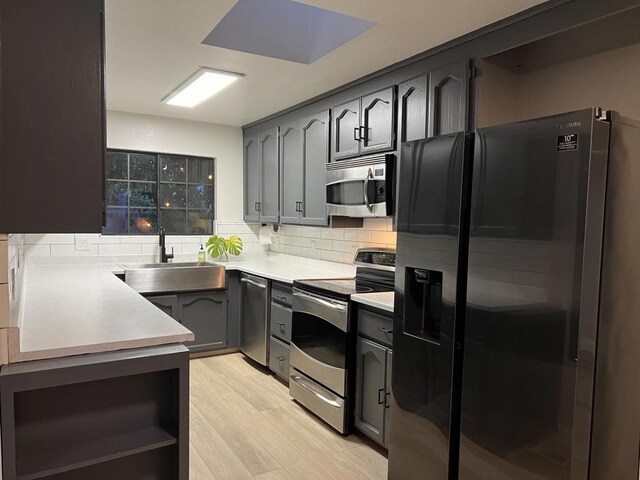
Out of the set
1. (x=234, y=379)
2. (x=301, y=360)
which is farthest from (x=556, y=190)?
(x=234, y=379)

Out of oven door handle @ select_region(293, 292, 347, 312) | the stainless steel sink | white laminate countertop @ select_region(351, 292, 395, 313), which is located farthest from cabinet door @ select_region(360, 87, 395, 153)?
the stainless steel sink

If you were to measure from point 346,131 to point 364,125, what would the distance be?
0.83ft

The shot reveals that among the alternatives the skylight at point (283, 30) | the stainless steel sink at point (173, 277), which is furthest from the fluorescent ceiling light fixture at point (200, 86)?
the stainless steel sink at point (173, 277)

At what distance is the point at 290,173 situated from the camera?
400 cm

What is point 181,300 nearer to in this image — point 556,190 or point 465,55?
point 465,55

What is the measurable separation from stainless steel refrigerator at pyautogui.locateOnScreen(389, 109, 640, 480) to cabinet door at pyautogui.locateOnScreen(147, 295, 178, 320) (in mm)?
2407

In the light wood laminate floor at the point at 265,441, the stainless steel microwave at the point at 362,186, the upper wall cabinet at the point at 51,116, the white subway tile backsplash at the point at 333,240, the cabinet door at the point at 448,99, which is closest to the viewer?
the upper wall cabinet at the point at 51,116

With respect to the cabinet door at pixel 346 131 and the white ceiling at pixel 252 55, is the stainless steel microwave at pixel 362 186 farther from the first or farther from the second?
the white ceiling at pixel 252 55

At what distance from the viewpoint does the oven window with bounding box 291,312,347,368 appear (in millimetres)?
2762

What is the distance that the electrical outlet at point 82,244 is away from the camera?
13.6ft

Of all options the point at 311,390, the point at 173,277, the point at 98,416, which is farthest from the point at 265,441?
the point at 173,277

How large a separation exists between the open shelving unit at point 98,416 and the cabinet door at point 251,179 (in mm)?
3075

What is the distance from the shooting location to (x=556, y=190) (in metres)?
1.52

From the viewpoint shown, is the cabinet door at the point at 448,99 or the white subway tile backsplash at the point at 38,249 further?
the white subway tile backsplash at the point at 38,249
